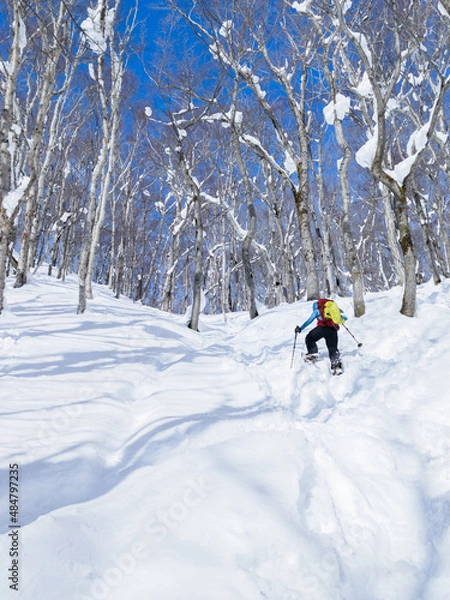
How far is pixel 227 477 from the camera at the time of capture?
246 cm

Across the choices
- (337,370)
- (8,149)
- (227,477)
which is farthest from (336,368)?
(8,149)

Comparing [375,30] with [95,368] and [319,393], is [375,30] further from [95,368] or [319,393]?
[95,368]

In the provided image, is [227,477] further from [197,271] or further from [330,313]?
[197,271]

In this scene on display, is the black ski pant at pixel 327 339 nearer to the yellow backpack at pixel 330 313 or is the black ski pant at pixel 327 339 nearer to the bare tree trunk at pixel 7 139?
the yellow backpack at pixel 330 313

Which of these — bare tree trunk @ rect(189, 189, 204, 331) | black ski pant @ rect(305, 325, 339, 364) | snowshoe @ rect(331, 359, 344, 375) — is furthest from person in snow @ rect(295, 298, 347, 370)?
bare tree trunk @ rect(189, 189, 204, 331)

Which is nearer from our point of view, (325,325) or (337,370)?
(337,370)

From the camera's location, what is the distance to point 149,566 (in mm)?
1712

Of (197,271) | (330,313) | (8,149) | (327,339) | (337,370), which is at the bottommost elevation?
(337,370)

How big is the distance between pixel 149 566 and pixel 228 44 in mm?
13169

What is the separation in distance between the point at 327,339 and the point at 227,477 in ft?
12.2

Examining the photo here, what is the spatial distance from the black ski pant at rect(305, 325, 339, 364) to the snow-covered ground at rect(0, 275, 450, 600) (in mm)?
291

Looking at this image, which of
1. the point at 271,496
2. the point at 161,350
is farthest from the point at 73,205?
the point at 271,496

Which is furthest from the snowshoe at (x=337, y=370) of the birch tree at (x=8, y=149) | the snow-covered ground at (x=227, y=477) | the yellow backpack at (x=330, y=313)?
the birch tree at (x=8, y=149)

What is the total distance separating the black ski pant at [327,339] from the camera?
5422 millimetres
